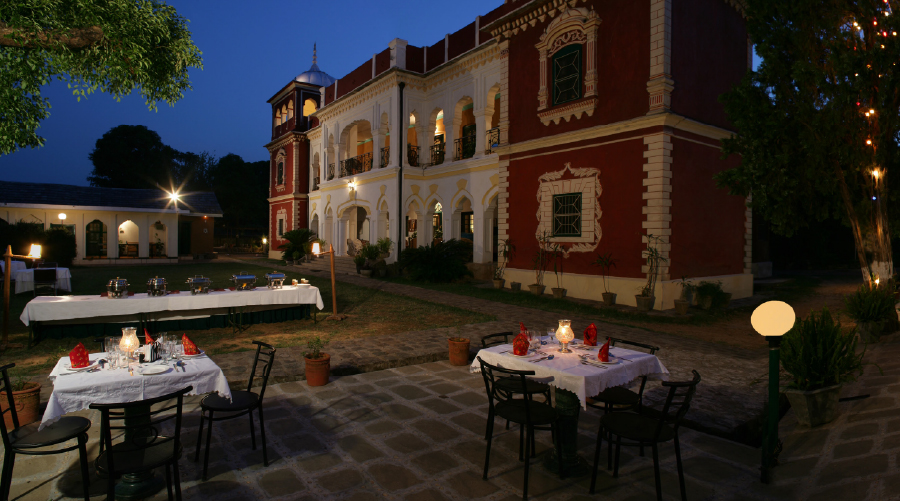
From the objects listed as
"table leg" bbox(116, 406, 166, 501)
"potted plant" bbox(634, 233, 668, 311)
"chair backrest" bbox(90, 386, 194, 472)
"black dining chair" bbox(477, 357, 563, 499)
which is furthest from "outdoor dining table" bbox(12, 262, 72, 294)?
"potted plant" bbox(634, 233, 668, 311)

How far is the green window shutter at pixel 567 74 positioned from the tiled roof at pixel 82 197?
2239cm

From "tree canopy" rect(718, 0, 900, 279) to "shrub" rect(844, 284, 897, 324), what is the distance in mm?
660

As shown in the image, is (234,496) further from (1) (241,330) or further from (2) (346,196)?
(2) (346,196)

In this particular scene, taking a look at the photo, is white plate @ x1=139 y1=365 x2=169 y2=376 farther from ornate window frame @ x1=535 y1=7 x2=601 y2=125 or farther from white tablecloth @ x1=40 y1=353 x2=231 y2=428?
ornate window frame @ x1=535 y1=7 x2=601 y2=125

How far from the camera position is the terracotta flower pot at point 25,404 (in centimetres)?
411

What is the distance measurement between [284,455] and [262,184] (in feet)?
166

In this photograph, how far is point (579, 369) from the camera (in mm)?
3543

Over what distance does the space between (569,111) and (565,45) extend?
5.96 feet

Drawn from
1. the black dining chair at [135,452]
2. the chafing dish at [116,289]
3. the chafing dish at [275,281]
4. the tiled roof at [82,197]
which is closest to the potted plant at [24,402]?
the black dining chair at [135,452]

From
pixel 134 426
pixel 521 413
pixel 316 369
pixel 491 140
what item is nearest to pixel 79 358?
pixel 134 426

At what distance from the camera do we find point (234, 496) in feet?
10.5

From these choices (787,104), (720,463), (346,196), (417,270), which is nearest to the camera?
Result: (720,463)

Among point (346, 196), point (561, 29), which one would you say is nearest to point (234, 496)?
point (561, 29)

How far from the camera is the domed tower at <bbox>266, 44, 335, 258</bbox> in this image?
28141 mm
